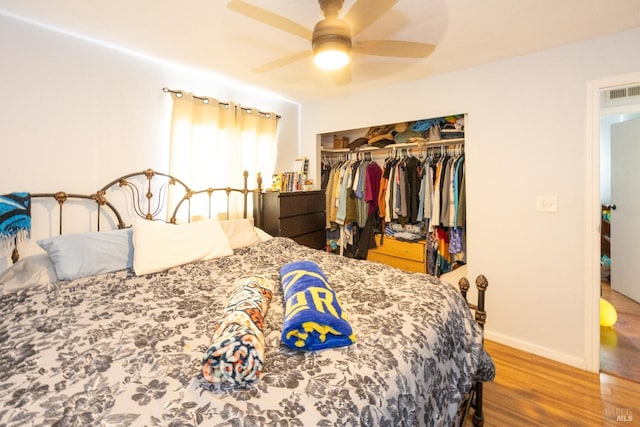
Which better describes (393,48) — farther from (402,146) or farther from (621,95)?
(621,95)

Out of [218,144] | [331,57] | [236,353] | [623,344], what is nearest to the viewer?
[236,353]

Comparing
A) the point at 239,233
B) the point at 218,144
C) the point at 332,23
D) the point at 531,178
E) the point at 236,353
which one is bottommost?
the point at 236,353

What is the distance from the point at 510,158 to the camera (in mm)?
2373

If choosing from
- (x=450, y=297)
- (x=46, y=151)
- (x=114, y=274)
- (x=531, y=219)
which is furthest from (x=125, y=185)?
(x=531, y=219)

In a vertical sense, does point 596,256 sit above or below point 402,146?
below

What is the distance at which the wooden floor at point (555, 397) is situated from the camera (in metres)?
1.64

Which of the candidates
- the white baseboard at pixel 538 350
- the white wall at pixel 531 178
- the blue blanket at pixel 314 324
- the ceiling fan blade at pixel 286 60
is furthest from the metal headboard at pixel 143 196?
the white baseboard at pixel 538 350

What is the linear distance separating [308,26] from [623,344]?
11.1 ft

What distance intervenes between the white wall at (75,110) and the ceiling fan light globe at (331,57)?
1.60 meters

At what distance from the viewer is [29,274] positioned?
1584mm

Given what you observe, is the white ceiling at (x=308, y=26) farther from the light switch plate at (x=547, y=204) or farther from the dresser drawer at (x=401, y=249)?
the dresser drawer at (x=401, y=249)

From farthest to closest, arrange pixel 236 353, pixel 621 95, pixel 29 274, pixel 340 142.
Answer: pixel 340 142 → pixel 621 95 → pixel 29 274 → pixel 236 353

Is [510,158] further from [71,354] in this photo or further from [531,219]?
[71,354]

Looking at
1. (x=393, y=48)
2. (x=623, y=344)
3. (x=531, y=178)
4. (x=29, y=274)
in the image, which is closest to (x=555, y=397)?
(x=623, y=344)
